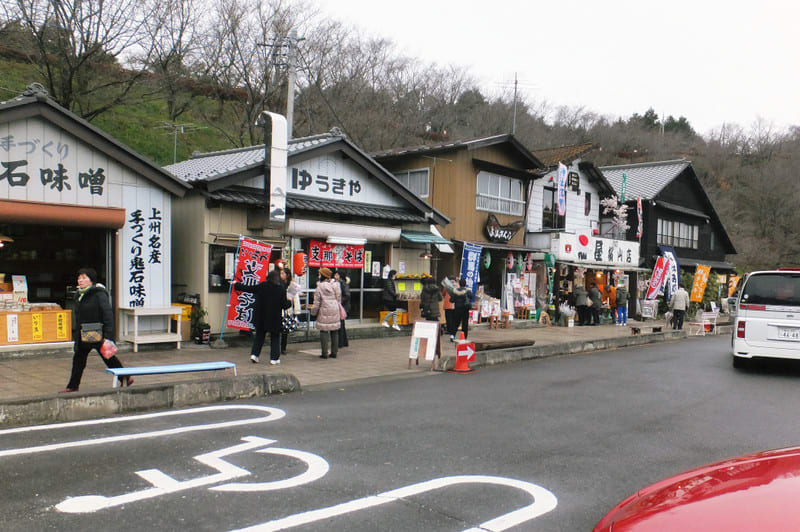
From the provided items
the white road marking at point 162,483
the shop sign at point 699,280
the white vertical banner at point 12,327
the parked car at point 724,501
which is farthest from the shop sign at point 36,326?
the shop sign at point 699,280

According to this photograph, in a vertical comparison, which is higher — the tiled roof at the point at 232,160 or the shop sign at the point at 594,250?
the tiled roof at the point at 232,160

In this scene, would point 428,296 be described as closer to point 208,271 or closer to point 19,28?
point 208,271

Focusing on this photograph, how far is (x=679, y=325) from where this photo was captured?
76.6 ft

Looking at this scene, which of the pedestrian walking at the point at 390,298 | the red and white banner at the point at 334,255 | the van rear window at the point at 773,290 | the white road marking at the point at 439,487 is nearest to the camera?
the white road marking at the point at 439,487

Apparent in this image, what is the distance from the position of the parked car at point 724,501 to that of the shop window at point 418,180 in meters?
18.2

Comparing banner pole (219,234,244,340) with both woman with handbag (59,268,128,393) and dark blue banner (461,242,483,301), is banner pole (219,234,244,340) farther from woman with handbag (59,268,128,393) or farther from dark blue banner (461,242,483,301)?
dark blue banner (461,242,483,301)

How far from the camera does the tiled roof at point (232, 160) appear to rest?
14922 millimetres

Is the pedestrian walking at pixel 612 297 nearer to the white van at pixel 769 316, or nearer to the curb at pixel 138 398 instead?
the white van at pixel 769 316

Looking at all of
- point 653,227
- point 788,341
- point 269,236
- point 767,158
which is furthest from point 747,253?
point 269,236

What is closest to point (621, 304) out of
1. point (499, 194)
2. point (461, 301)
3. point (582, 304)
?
point (582, 304)

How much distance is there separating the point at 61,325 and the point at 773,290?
46.7 feet

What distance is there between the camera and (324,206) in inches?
615

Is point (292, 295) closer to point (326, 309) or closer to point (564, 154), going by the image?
point (326, 309)

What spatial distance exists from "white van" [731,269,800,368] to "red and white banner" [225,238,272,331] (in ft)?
33.6
